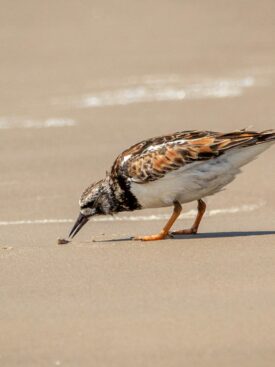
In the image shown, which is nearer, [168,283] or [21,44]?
[168,283]

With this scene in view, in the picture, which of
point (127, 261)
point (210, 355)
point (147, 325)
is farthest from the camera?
point (127, 261)

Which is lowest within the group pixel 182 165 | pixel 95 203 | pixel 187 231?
pixel 187 231

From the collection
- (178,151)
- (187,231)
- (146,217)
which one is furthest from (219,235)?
(146,217)

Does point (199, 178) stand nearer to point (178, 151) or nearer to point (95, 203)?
point (178, 151)

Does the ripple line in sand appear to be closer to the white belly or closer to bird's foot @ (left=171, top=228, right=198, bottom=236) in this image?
bird's foot @ (left=171, top=228, right=198, bottom=236)

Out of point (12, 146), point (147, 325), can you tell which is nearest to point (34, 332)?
point (147, 325)

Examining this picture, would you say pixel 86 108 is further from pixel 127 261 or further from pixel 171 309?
pixel 171 309

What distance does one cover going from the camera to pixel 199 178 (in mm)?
8055

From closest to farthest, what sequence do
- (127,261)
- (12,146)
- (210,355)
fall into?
1. (210,355)
2. (127,261)
3. (12,146)

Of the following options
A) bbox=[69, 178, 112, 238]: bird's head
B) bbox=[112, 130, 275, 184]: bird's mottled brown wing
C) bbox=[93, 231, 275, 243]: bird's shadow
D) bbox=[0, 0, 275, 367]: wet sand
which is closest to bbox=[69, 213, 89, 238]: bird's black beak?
bbox=[69, 178, 112, 238]: bird's head

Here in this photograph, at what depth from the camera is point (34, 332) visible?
5.62 metres

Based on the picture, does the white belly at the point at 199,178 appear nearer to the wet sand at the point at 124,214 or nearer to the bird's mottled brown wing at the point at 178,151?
the bird's mottled brown wing at the point at 178,151

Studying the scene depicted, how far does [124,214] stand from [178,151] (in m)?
1.73

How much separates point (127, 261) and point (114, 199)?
4.90ft
